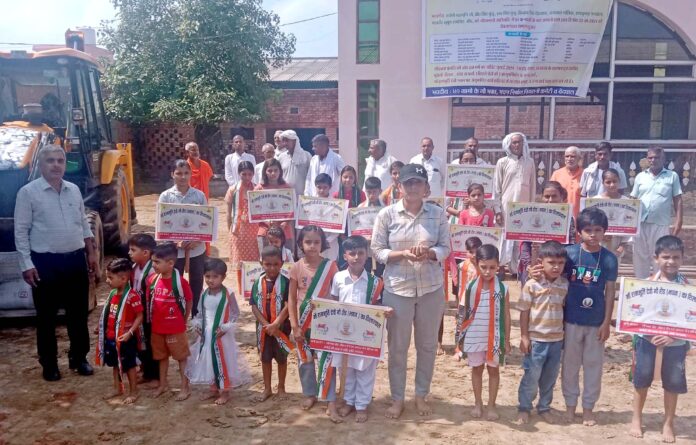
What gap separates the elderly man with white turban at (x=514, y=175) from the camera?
6.82 meters

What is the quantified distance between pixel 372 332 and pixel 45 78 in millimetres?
6322

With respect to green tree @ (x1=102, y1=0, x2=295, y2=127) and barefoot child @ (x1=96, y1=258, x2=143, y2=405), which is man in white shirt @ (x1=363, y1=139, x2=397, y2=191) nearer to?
barefoot child @ (x1=96, y1=258, x2=143, y2=405)

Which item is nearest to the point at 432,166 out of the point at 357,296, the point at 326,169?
the point at 326,169

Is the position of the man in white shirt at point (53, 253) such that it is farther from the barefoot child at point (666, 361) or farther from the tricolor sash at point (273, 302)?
the barefoot child at point (666, 361)

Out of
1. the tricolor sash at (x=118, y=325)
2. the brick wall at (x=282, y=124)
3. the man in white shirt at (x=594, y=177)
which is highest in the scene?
the brick wall at (x=282, y=124)

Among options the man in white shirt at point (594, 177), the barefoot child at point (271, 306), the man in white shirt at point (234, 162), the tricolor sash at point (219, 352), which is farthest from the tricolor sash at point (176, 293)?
the man in white shirt at point (234, 162)

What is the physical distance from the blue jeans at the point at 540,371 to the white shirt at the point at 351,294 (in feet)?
3.47

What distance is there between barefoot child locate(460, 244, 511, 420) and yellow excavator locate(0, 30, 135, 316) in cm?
433

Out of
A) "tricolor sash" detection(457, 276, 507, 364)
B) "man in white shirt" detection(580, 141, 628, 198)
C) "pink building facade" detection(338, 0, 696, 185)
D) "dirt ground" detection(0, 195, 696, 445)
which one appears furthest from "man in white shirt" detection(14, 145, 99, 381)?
"pink building facade" detection(338, 0, 696, 185)

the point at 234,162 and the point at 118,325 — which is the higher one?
the point at 234,162

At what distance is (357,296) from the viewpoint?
13.4 ft

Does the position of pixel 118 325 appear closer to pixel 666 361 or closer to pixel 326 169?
pixel 326 169

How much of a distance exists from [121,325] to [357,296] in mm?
1772

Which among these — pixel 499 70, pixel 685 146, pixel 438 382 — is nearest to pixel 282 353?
pixel 438 382
